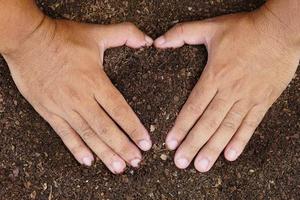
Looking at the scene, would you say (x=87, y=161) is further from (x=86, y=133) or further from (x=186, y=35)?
(x=186, y=35)

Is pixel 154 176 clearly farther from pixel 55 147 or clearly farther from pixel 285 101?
pixel 285 101

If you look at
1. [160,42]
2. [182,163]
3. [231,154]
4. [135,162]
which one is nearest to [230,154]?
[231,154]

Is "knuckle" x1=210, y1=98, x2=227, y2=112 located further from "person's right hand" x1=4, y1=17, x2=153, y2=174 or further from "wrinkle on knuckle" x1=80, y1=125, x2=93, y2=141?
"wrinkle on knuckle" x1=80, y1=125, x2=93, y2=141

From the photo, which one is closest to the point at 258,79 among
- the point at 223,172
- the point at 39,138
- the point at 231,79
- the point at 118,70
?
the point at 231,79

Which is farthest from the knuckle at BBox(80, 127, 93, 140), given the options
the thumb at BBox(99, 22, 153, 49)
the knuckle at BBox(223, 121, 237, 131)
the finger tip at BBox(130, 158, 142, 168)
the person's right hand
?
the knuckle at BBox(223, 121, 237, 131)

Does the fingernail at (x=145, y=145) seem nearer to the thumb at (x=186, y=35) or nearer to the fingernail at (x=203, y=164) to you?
the fingernail at (x=203, y=164)
